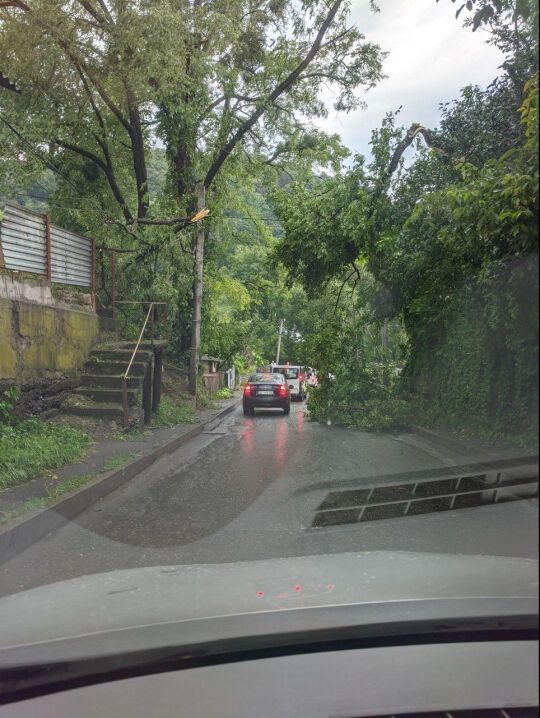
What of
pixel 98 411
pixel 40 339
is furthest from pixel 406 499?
pixel 98 411

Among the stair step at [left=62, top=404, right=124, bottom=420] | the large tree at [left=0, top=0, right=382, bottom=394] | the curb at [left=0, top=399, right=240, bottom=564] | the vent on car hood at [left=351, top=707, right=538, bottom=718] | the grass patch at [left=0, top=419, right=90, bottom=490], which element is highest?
the large tree at [left=0, top=0, right=382, bottom=394]

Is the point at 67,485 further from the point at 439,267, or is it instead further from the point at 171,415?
the point at 171,415

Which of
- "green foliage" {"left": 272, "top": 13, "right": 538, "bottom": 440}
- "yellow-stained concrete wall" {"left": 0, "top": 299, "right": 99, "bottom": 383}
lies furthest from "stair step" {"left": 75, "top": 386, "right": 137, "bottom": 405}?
"green foliage" {"left": 272, "top": 13, "right": 538, "bottom": 440}

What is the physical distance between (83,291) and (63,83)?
16.7ft

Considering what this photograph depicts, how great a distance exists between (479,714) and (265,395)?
18072 millimetres

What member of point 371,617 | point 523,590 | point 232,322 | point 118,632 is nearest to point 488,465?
point 371,617

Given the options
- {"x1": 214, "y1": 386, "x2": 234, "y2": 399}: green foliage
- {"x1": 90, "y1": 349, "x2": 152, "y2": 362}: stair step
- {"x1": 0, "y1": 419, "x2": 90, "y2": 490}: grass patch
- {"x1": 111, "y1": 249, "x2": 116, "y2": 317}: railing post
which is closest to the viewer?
{"x1": 0, "y1": 419, "x2": 90, "y2": 490}: grass patch

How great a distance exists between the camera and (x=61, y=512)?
6.24 meters

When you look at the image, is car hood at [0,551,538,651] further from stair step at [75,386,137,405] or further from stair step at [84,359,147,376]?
stair step at [84,359,147,376]

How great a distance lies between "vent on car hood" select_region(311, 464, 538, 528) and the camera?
15.5 ft

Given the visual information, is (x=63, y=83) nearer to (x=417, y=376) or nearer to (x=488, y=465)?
(x=417, y=376)

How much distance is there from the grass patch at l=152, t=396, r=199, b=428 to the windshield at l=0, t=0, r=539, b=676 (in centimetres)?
7

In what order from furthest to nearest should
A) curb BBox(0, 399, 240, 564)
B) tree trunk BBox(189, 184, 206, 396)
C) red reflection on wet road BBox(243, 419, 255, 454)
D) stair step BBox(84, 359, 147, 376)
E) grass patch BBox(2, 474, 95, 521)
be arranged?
tree trunk BBox(189, 184, 206, 396) → stair step BBox(84, 359, 147, 376) → red reflection on wet road BBox(243, 419, 255, 454) → grass patch BBox(2, 474, 95, 521) → curb BBox(0, 399, 240, 564)

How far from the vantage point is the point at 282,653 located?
2.25 metres
